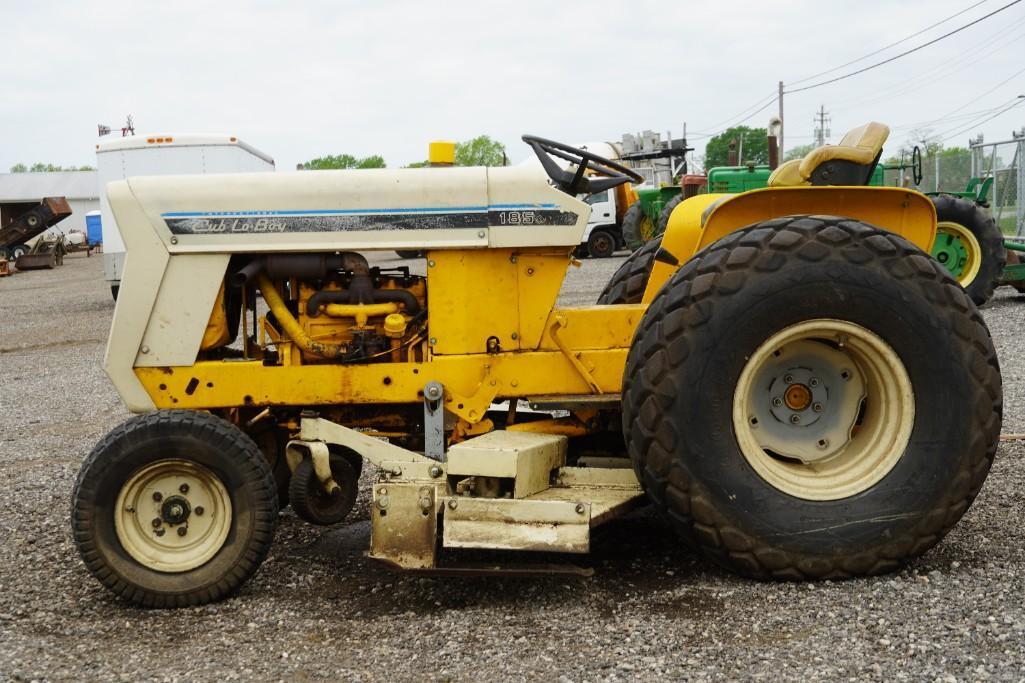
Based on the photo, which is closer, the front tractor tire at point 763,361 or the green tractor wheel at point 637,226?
the front tractor tire at point 763,361

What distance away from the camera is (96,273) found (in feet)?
105

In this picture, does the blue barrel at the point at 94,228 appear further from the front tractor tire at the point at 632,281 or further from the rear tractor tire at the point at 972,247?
the front tractor tire at the point at 632,281

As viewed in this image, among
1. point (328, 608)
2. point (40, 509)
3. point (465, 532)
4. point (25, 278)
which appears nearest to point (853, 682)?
point (465, 532)

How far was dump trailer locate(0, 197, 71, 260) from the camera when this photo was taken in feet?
114

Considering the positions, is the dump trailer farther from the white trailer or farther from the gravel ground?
the gravel ground

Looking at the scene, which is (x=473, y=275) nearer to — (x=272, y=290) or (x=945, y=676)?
(x=272, y=290)

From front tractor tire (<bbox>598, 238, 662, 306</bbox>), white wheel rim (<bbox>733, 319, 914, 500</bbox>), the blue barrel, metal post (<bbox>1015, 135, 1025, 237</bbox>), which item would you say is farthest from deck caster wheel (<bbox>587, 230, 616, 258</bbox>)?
the blue barrel

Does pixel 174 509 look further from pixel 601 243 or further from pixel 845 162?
pixel 601 243

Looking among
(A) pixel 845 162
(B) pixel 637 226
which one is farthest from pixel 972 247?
(B) pixel 637 226

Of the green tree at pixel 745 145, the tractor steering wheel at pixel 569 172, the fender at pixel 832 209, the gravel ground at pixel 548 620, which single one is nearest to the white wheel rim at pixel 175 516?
the gravel ground at pixel 548 620

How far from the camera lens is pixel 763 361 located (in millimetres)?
3914

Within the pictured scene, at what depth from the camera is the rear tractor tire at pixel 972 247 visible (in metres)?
11.9

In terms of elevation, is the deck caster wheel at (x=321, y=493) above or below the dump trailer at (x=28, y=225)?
below

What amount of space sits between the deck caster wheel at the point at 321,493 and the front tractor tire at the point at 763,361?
128cm
